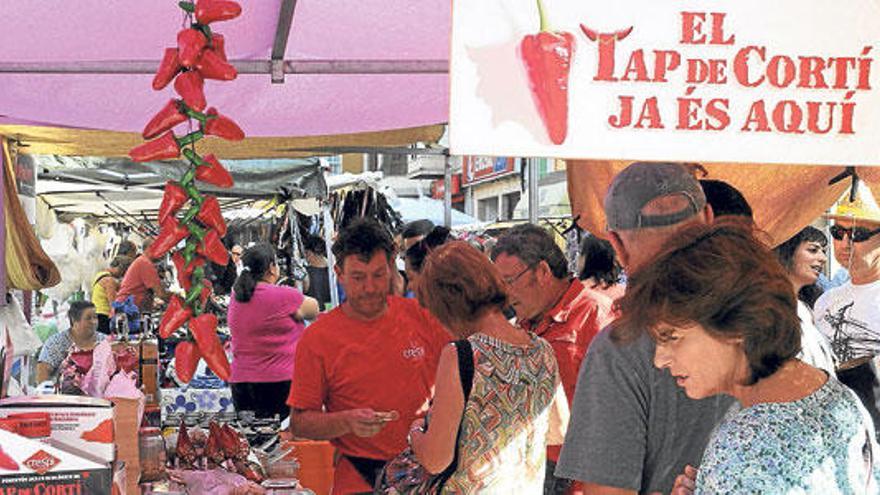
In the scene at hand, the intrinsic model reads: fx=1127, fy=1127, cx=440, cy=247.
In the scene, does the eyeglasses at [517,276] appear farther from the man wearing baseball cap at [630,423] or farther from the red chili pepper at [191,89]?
the man wearing baseball cap at [630,423]

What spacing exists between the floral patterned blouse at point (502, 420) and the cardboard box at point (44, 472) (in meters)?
1.11

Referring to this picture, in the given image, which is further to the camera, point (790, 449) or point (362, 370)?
point (362, 370)

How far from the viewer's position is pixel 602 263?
616 centimetres

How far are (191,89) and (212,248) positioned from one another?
51cm

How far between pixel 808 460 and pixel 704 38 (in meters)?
0.99

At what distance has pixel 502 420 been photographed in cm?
342

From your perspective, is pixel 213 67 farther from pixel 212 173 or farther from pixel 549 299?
pixel 549 299

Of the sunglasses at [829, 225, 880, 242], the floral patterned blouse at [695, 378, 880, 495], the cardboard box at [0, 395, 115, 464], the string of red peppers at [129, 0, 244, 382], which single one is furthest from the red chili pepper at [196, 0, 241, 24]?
the sunglasses at [829, 225, 880, 242]

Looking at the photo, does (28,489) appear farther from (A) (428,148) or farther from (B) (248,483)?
(A) (428,148)

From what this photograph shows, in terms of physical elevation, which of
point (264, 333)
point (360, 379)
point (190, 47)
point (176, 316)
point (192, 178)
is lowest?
point (264, 333)

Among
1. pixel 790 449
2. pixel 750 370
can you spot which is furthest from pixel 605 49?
pixel 790 449

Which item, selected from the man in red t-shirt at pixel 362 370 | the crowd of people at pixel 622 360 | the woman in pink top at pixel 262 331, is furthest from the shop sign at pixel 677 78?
the woman in pink top at pixel 262 331

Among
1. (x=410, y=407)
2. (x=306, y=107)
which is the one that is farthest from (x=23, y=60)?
(x=410, y=407)

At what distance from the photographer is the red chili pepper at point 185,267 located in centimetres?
354
